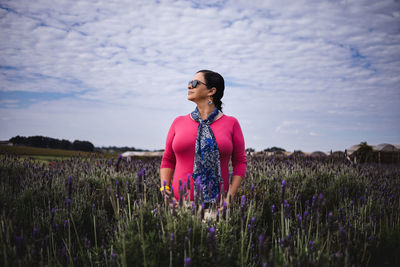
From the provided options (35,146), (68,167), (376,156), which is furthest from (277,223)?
(376,156)

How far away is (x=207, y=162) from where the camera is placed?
2.82 metres

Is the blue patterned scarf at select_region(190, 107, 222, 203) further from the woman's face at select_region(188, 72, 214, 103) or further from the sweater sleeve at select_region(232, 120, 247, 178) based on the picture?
the woman's face at select_region(188, 72, 214, 103)

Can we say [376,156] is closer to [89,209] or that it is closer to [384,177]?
[384,177]

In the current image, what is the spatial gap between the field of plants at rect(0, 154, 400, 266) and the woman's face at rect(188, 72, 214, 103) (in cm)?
104

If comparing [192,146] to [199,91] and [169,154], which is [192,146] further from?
[199,91]

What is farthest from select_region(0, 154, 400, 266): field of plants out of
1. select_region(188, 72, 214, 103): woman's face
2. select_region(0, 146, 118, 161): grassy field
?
select_region(188, 72, 214, 103): woman's face

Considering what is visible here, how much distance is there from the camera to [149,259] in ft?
6.66

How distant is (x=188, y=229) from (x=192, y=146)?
1.03 metres

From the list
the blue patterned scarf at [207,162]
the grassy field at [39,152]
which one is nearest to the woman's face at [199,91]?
the blue patterned scarf at [207,162]

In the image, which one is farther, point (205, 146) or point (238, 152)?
point (238, 152)

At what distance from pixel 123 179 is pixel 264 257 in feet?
12.3

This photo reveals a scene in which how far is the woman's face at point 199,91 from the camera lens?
3.04m

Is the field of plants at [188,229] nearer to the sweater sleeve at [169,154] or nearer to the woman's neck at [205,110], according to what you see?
the sweater sleeve at [169,154]

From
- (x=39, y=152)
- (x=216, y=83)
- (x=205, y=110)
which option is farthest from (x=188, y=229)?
(x=39, y=152)
